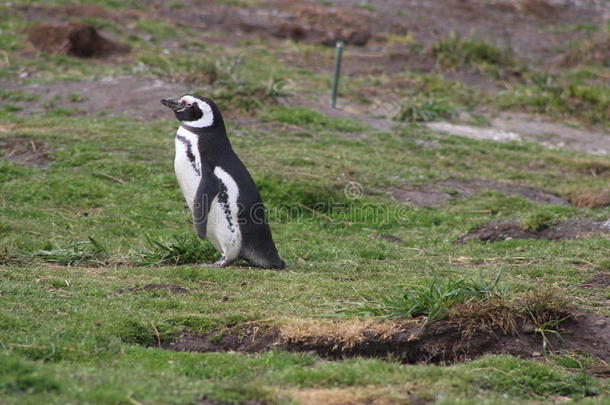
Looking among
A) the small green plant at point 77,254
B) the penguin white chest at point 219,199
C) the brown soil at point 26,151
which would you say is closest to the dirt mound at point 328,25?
the brown soil at point 26,151

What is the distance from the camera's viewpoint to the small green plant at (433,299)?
6129 mm

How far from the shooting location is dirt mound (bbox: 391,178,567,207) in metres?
11.6

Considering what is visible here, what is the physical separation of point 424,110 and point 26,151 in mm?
7117

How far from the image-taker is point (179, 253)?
8352 mm

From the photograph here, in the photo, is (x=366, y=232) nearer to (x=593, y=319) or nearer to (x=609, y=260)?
(x=609, y=260)

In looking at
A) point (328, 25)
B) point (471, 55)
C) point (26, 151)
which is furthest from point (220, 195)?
point (328, 25)

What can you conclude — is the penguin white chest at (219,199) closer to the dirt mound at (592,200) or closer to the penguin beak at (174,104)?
the penguin beak at (174,104)

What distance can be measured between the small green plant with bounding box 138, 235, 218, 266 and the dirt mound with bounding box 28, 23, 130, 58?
1043 cm

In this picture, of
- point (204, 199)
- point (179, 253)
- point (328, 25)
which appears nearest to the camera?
point (204, 199)

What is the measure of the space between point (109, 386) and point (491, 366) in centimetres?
229

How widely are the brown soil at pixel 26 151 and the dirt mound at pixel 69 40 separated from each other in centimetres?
578

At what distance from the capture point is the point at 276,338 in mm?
5961
